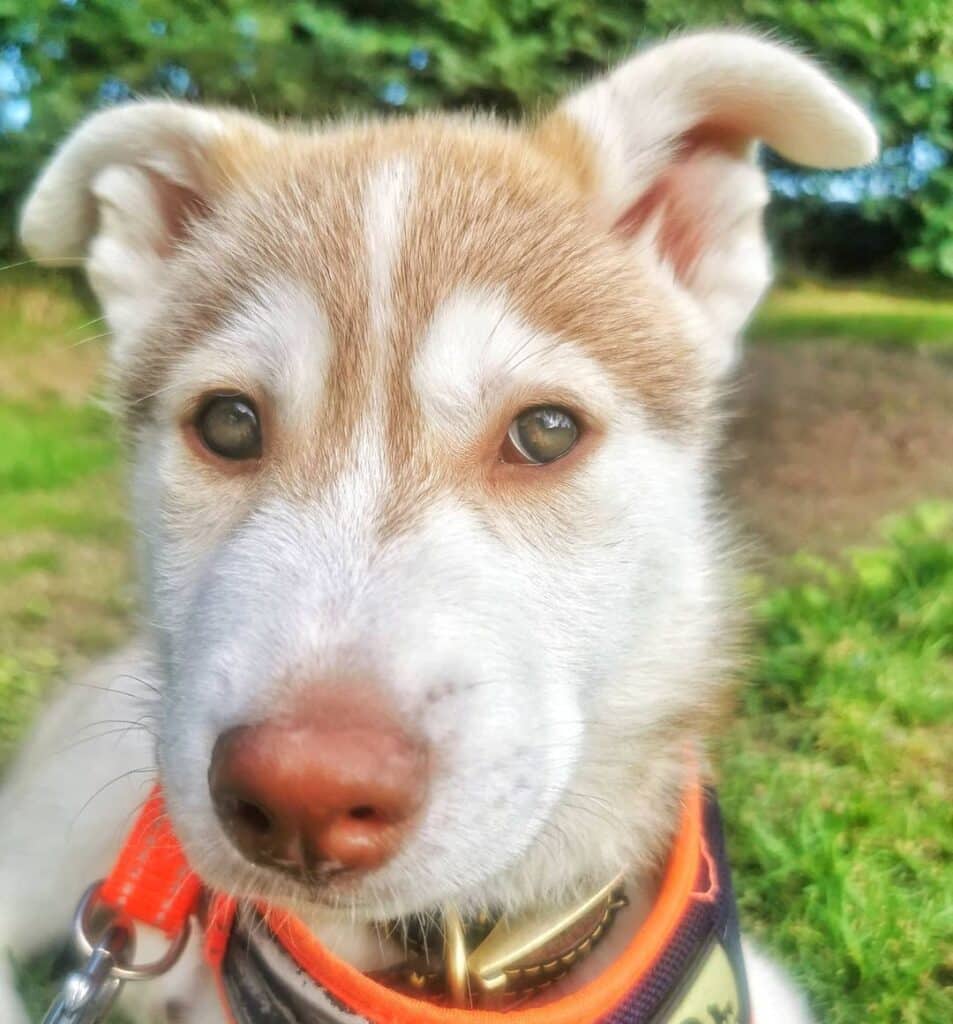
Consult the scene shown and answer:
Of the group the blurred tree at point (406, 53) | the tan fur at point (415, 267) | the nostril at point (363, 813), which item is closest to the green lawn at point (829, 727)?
the tan fur at point (415, 267)

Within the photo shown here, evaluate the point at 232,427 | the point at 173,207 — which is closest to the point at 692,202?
the point at 232,427

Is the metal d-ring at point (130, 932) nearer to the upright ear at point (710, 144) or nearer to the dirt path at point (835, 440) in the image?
the upright ear at point (710, 144)

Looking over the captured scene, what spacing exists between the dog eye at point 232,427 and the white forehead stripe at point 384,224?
1.03ft

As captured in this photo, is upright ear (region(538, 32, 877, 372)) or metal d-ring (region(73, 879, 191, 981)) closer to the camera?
metal d-ring (region(73, 879, 191, 981))

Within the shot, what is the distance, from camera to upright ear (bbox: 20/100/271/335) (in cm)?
251

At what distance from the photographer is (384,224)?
2.13m

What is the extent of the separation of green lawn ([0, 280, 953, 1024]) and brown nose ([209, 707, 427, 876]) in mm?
1376

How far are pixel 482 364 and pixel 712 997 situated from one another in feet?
4.17

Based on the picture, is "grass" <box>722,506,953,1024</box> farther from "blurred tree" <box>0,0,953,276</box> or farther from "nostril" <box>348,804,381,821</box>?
"blurred tree" <box>0,0,953,276</box>

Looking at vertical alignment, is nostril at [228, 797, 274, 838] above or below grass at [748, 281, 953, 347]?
above

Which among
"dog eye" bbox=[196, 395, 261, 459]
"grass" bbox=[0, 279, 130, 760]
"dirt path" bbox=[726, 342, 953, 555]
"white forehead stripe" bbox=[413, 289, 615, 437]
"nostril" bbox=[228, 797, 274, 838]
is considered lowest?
"grass" bbox=[0, 279, 130, 760]

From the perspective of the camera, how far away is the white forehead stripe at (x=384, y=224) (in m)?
2.04

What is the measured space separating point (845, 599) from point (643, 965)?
299cm

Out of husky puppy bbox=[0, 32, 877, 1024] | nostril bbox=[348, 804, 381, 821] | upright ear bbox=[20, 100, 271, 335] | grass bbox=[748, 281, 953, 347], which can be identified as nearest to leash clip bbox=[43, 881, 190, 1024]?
husky puppy bbox=[0, 32, 877, 1024]
